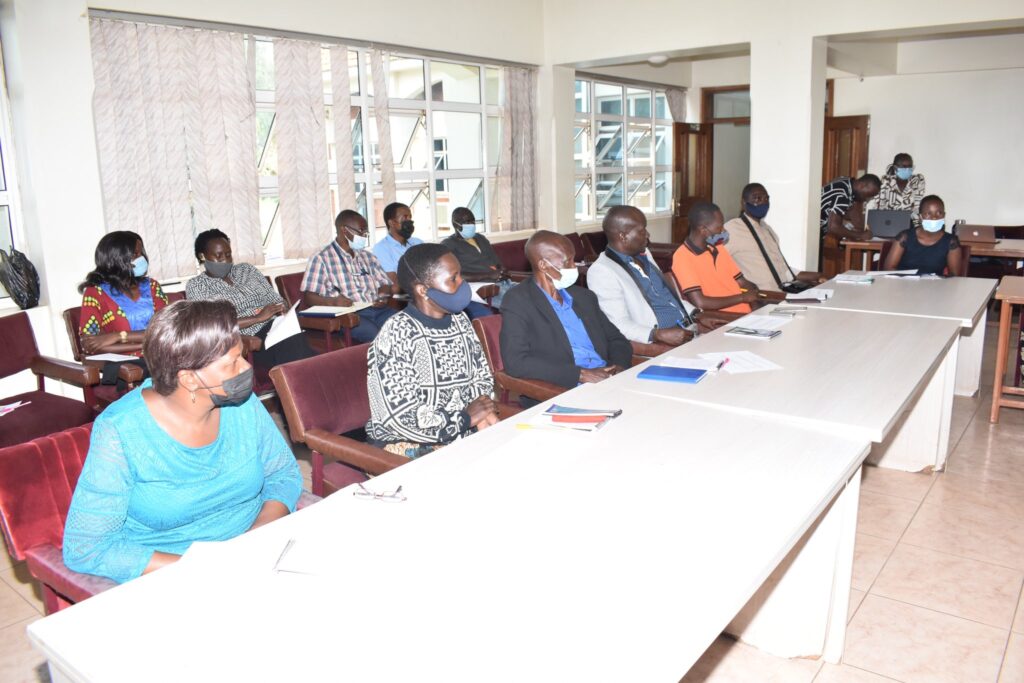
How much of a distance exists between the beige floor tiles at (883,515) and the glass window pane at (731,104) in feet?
31.1

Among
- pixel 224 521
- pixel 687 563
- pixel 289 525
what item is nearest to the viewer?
pixel 687 563

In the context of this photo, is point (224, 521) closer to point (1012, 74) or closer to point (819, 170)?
point (819, 170)

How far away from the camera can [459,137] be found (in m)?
8.12

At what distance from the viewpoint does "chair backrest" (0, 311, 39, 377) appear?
3.91 metres

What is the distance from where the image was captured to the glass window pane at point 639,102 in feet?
36.0

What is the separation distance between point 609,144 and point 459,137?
3.30 metres

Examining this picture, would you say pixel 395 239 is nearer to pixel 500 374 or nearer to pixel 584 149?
pixel 500 374

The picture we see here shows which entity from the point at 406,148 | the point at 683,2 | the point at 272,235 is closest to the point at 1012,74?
the point at 683,2

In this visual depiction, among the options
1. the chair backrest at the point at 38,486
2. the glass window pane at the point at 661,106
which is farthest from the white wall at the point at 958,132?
the chair backrest at the point at 38,486

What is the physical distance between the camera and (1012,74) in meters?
9.63

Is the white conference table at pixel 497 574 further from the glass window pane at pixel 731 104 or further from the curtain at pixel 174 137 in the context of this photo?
the glass window pane at pixel 731 104

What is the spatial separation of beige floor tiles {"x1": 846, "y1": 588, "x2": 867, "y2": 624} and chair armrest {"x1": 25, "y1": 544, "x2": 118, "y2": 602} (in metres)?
2.31

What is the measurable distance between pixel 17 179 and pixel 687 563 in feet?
16.1

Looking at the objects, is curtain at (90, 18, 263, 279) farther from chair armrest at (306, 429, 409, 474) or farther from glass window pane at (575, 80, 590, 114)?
glass window pane at (575, 80, 590, 114)
